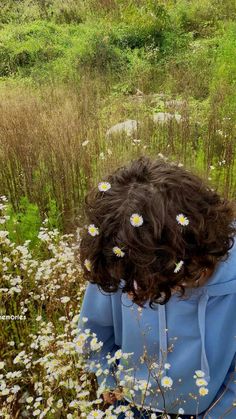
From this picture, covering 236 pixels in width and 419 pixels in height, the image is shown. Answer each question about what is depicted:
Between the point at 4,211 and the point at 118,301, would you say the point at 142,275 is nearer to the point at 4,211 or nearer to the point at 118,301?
the point at 118,301

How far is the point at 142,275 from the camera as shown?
1291 millimetres

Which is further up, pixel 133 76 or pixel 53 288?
pixel 53 288

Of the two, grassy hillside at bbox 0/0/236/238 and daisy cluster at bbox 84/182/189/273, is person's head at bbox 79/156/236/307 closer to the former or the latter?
daisy cluster at bbox 84/182/189/273

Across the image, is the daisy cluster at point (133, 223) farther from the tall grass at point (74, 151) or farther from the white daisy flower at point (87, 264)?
the tall grass at point (74, 151)

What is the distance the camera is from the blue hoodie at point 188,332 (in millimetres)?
1556

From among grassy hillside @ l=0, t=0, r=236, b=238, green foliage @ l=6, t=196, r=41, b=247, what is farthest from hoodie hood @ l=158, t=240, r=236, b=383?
green foliage @ l=6, t=196, r=41, b=247

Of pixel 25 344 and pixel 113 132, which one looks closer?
pixel 25 344

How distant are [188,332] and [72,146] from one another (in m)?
2.20

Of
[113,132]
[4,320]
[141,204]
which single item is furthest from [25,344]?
[113,132]

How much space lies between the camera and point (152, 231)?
1244mm

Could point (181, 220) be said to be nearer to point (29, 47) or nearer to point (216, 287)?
point (216, 287)

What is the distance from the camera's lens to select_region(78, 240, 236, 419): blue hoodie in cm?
156

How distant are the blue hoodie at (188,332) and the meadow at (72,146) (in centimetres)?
21

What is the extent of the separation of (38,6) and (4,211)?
37.5ft
